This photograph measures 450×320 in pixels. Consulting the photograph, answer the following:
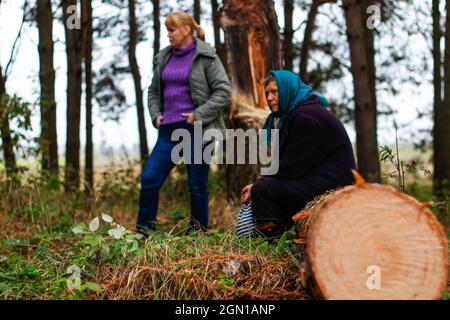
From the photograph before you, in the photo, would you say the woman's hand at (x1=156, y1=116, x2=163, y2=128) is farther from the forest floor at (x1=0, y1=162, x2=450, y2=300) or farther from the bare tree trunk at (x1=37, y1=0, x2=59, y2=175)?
the bare tree trunk at (x1=37, y1=0, x2=59, y2=175)

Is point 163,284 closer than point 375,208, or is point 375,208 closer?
point 375,208

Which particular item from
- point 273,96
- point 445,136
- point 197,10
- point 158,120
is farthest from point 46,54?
point 445,136

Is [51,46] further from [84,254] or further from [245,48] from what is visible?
[84,254]

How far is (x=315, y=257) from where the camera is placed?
3.18 m

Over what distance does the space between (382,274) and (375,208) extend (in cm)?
32

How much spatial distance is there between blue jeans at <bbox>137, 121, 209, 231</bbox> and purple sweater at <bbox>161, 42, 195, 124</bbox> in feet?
0.35

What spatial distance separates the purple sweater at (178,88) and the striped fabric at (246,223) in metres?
1.14

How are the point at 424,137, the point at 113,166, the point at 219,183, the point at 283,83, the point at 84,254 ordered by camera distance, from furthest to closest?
the point at 424,137, the point at 113,166, the point at 219,183, the point at 283,83, the point at 84,254

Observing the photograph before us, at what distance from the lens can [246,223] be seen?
498 centimetres

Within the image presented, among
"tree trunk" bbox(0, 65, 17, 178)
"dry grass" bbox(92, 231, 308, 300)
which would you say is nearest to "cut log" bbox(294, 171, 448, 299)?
"dry grass" bbox(92, 231, 308, 300)

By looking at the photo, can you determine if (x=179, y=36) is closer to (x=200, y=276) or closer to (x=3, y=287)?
(x=200, y=276)

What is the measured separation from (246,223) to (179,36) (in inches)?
72.1
